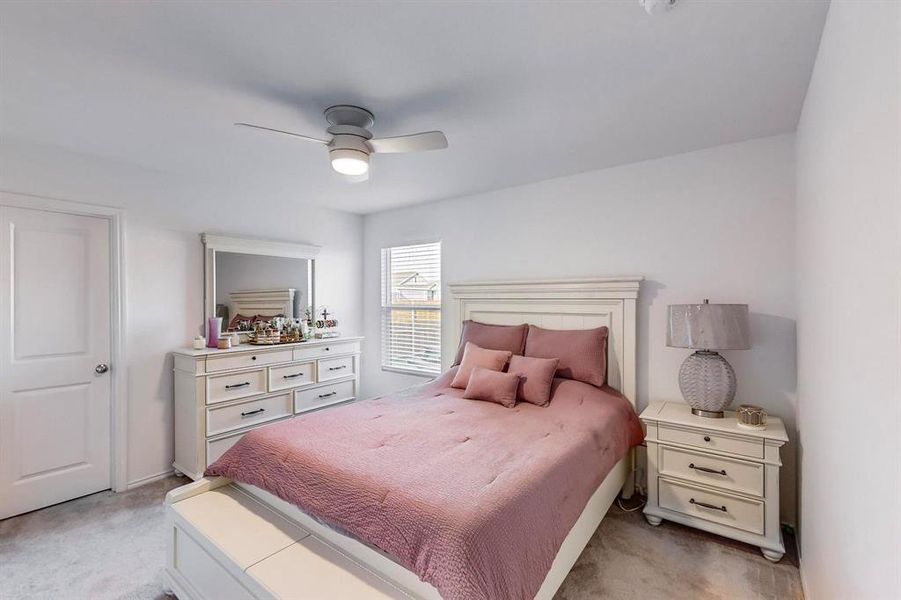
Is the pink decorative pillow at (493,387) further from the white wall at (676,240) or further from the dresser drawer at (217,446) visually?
the dresser drawer at (217,446)

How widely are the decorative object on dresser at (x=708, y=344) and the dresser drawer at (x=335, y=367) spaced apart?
298 centimetres

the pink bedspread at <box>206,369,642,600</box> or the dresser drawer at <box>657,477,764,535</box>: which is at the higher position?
the pink bedspread at <box>206,369,642,600</box>

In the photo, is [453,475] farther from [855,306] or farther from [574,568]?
[855,306]

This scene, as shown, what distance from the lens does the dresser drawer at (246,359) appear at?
3.11 metres

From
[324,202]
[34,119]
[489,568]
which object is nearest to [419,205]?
[324,202]

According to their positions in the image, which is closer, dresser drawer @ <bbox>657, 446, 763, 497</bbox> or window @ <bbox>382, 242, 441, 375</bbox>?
dresser drawer @ <bbox>657, 446, 763, 497</bbox>

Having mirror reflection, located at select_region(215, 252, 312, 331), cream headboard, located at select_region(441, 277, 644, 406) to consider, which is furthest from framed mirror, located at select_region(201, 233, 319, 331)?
cream headboard, located at select_region(441, 277, 644, 406)

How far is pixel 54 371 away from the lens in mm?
2770

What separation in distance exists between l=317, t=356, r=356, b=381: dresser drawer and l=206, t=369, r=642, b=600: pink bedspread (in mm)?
1489

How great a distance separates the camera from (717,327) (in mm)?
2326

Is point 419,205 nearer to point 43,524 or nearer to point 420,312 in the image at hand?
point 420,312

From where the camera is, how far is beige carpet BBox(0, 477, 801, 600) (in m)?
1.93

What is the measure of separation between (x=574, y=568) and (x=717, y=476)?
3.25 ft

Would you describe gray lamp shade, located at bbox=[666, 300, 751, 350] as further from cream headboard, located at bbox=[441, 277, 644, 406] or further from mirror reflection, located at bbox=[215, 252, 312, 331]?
mirror reflection, located at bbox=[215, 252, 312, 331]
